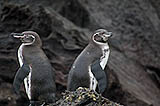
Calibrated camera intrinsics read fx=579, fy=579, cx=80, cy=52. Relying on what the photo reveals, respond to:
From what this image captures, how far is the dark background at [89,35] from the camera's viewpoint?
13.5m

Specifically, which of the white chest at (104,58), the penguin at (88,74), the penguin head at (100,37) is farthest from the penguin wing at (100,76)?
the penguin head at (100,37)

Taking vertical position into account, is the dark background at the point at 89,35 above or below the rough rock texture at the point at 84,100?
below

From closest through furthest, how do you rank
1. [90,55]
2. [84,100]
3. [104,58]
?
[84,100]
[90,55]
[104,58]

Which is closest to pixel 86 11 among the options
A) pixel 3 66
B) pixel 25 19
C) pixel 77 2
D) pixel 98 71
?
pixel 77 2

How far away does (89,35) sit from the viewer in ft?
49.5

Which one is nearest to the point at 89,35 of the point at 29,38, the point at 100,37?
the point at 100,37

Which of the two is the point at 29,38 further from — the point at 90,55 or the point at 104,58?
the point at 104,58

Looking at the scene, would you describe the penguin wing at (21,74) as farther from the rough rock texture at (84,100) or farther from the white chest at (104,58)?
the rough rock texture at (84,100)

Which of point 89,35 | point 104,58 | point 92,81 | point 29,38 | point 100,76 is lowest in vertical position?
point 89,35

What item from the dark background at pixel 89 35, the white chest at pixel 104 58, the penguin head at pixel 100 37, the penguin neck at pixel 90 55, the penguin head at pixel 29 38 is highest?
the penguin head at pixel 29 38

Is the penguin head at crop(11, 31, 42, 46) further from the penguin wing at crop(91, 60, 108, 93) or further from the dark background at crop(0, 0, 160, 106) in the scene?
the dark background at crop(0, 0, 160, 106)

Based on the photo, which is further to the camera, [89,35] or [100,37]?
[89,35]

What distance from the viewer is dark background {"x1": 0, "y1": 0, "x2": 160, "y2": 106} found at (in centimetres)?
1348

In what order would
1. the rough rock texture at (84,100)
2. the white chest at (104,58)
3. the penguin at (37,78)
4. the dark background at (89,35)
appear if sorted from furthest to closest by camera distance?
the dark background at (89,35) → the white chest at (104,58) → the penguin at (37,78) → the rough rock texture at (84,100)
